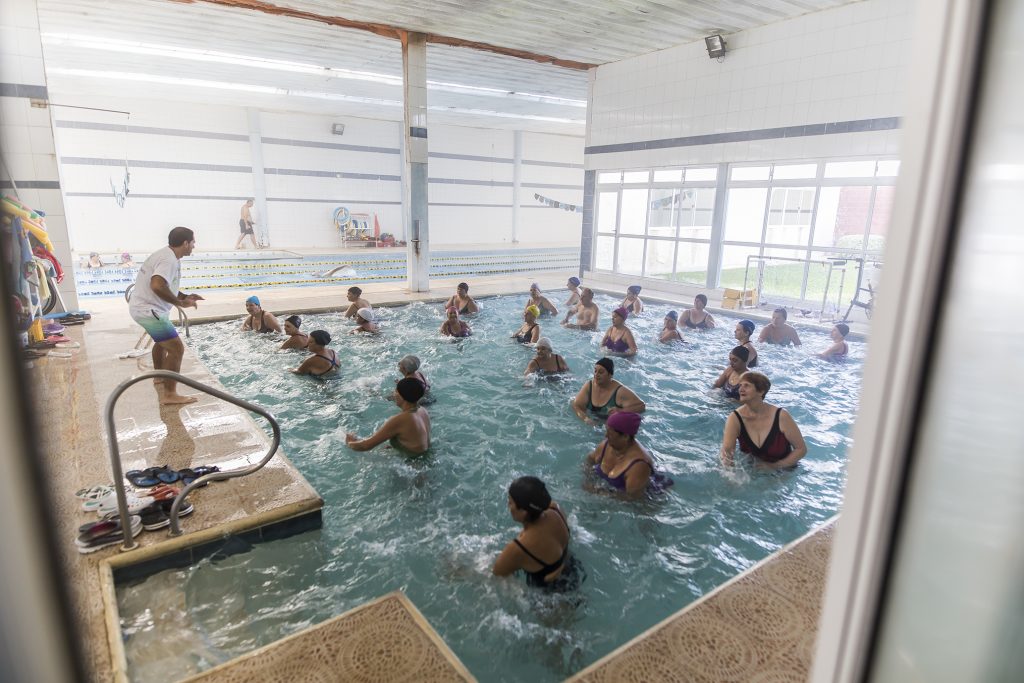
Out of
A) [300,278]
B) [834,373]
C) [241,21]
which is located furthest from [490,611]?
[300,278]

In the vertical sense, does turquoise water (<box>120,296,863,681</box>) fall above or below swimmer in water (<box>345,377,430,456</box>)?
below

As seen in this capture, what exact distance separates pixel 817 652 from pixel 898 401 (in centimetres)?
43

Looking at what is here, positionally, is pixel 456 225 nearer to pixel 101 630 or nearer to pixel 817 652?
pixel 101 630

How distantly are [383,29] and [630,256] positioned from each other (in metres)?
7.37

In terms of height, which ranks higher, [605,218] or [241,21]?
[241,21]

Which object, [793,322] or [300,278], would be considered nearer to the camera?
[793,322]

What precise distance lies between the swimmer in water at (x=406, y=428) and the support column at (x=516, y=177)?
825 inches

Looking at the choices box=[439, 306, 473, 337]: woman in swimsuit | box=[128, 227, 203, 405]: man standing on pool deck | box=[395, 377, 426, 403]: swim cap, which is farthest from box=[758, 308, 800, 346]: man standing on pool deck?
box=[128, 227, 203, 405]: man standing on pool deck

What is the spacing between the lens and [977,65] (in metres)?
0.66

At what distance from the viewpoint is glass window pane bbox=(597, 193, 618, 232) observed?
1406 centimetres

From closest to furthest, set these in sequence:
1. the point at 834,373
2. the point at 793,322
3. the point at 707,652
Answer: the point at 707,652, the point at 834,373, the point at 793,322

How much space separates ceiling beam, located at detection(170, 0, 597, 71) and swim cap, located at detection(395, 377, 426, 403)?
766 centimetres

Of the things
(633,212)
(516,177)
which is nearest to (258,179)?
(516,177)

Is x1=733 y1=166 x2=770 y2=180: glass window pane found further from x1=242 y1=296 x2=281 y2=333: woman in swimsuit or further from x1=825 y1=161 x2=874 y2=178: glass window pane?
x1=242 y1=296 x2=281 y2=333: woman in swimsuit
